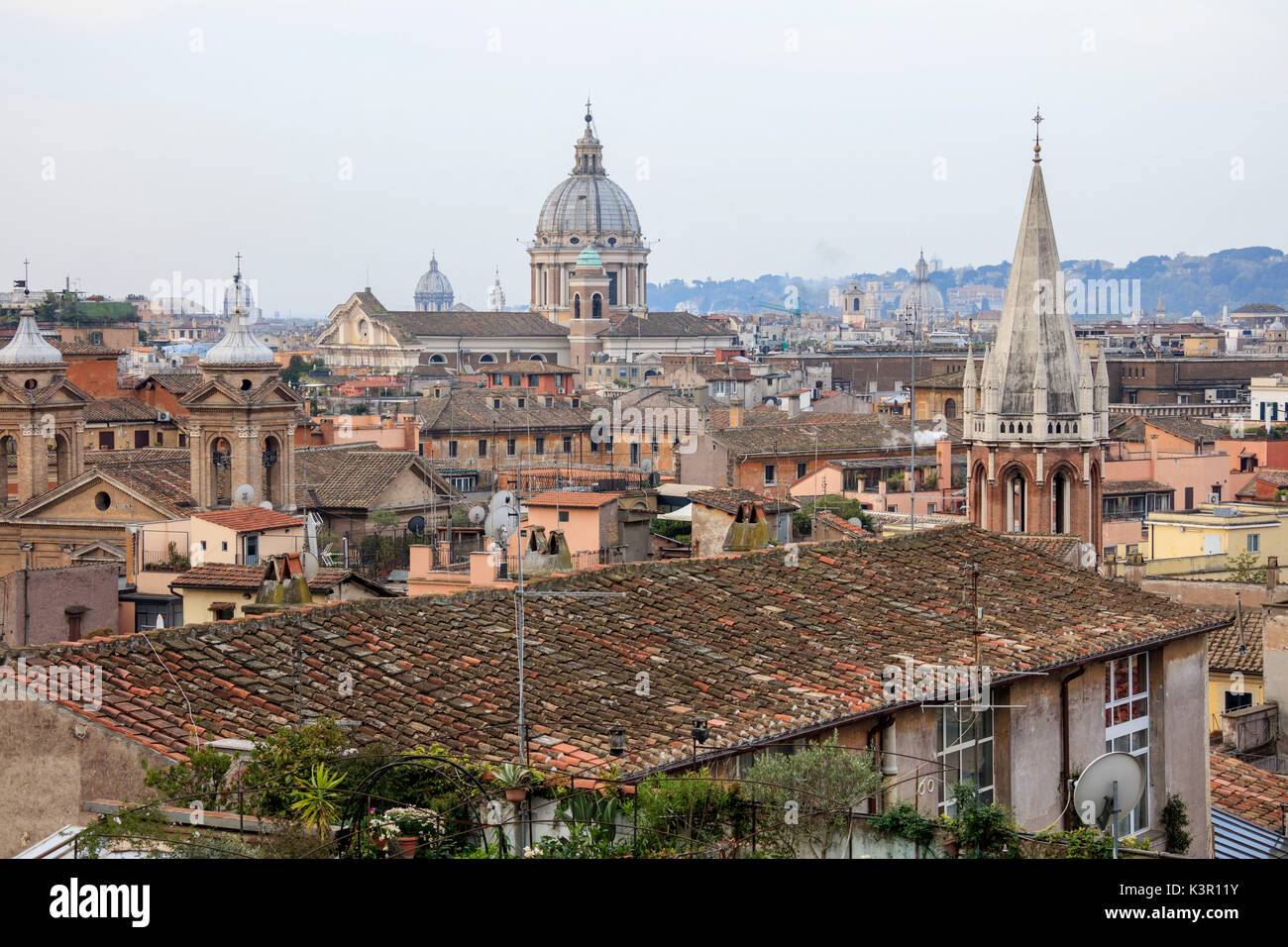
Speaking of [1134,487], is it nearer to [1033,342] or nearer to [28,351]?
[1033,342]

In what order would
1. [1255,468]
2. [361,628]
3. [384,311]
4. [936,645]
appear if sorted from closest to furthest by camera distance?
[361,628], [936,645], [1255,468], [384,311]

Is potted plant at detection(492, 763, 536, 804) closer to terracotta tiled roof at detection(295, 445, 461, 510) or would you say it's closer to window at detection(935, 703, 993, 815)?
window at detection(935, 703, 993, 815)

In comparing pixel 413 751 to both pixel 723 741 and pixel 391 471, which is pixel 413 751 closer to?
pixel 723 741

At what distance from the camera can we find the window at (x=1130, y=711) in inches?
479

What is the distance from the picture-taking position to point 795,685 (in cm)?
1032

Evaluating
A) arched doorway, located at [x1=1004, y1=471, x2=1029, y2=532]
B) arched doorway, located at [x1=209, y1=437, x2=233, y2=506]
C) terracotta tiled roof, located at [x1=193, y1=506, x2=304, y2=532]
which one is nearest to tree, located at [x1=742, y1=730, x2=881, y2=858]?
terracotta tiled roof, located at [x1=193, y1=506, x2=304, y2=532]

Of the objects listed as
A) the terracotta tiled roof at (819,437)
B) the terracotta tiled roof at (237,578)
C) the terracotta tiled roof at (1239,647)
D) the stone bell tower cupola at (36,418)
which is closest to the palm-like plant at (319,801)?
the terracotta tiled roof at (237,578)

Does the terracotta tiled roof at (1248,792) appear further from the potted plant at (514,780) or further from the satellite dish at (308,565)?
the potted plant at (514,780)

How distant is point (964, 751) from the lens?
35.4 feet

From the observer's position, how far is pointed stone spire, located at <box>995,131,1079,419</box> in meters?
34.1

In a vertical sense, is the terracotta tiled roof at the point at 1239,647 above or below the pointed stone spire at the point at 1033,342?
below

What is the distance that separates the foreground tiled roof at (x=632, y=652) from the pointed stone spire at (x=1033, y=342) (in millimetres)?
20770
